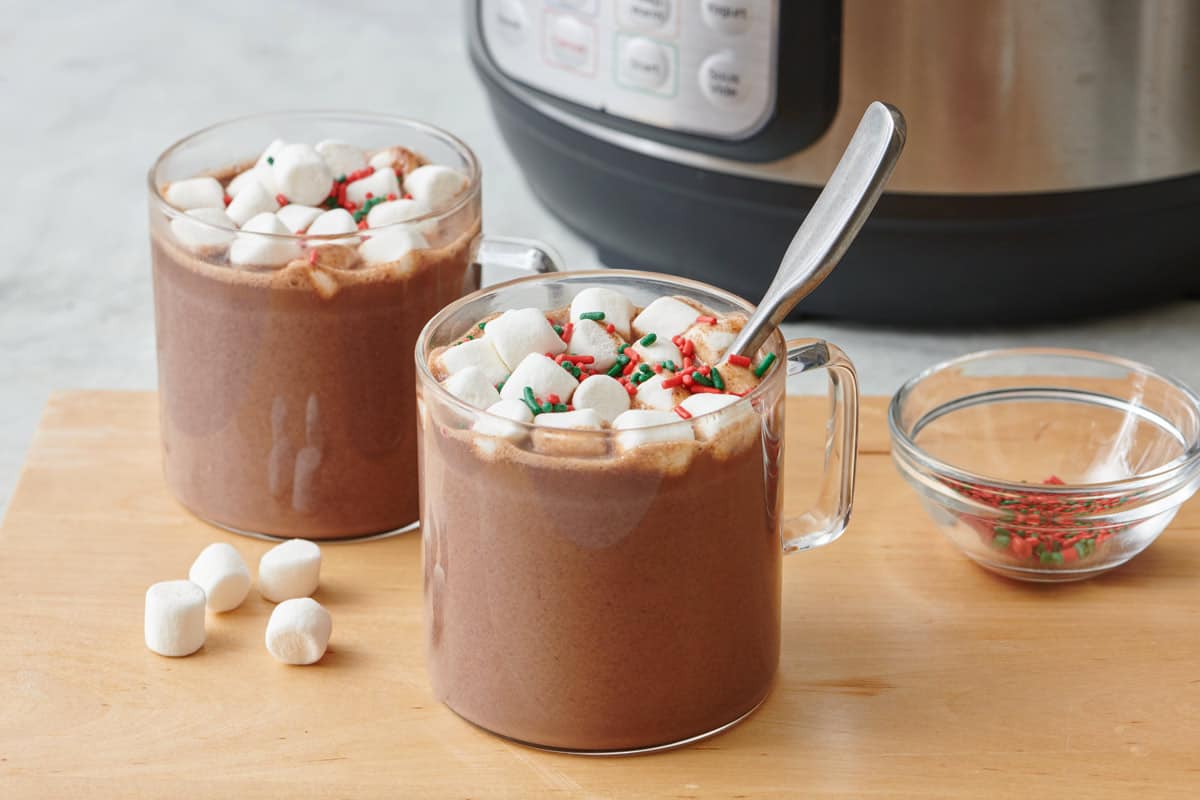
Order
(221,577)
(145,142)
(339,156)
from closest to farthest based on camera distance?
(221,577)
(339,156)
(145,142)

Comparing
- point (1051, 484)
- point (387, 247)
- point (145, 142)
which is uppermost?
point (387, 247)

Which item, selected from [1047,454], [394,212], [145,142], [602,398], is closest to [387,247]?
[394,212]

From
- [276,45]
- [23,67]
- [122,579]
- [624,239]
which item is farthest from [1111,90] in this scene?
[23,67]

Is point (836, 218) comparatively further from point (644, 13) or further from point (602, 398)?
point (644, 13)

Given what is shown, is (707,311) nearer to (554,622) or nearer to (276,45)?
(554,622)

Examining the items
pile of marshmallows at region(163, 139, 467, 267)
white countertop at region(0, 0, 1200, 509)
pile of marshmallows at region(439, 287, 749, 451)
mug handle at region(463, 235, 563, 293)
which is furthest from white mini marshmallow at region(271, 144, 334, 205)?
white countertop at region(0, 0, 1200, 509)
